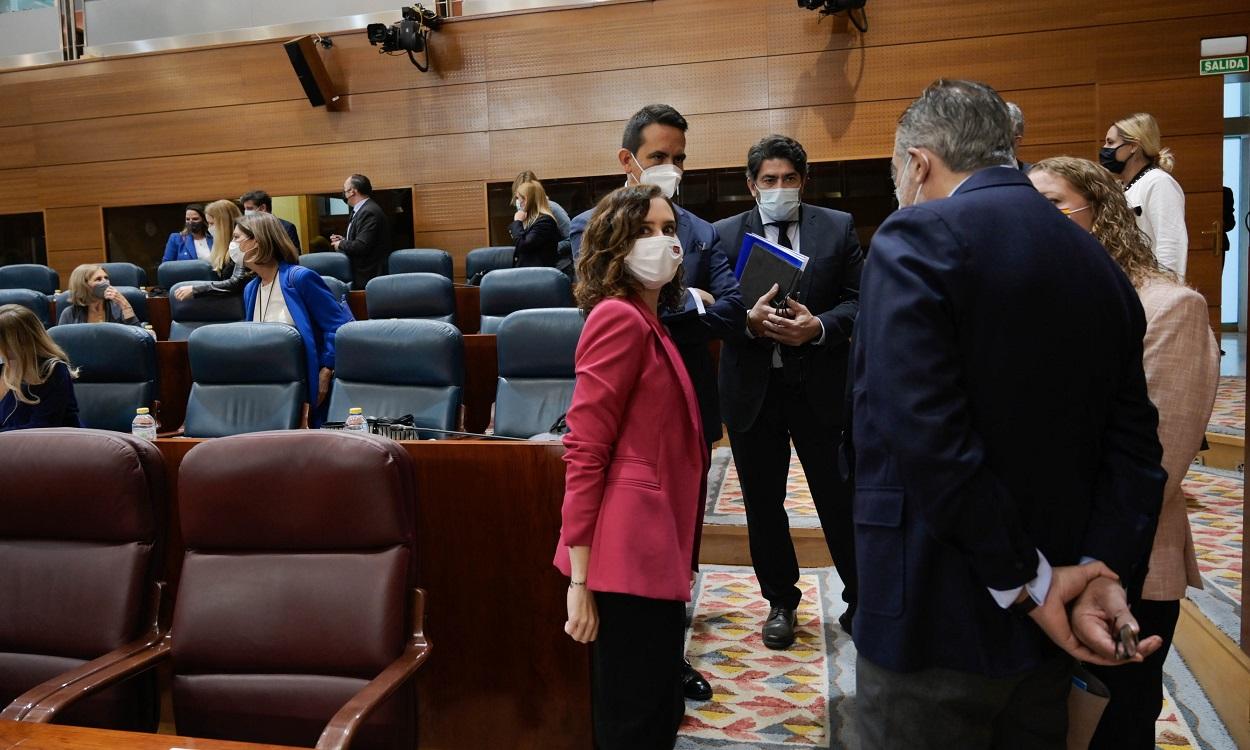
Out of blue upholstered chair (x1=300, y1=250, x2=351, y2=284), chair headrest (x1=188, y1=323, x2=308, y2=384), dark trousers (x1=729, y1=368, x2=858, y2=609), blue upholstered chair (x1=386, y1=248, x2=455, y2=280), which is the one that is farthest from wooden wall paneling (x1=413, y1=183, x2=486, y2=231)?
dark trousers (x1=729, y1=368, x2=858, y2=609)

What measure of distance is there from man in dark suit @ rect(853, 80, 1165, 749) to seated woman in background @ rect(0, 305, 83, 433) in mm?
2889

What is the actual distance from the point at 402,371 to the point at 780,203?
1.50 m

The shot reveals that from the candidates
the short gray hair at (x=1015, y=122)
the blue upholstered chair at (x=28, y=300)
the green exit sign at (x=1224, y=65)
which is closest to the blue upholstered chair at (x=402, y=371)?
the short gray hair at (x=1015, y=122)

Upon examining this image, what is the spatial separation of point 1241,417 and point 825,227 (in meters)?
3.34

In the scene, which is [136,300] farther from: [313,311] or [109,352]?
[313,311]

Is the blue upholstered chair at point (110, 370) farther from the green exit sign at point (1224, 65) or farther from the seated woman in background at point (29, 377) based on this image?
the green exit sign at point (1224, 65)

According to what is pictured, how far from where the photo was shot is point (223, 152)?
8070 millimetres

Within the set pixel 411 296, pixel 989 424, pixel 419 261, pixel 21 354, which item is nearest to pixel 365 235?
pixel 419 261

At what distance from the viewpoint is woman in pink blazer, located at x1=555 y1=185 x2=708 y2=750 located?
4.99 feet

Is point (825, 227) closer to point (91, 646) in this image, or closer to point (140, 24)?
point (91, 646)

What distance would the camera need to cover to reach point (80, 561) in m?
1.75

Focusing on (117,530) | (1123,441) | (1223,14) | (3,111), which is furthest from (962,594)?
(3,111)

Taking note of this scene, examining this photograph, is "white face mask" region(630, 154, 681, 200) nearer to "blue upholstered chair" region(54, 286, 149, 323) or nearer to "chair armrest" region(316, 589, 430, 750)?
"chair armrest" region(316, 589, 430, 750)

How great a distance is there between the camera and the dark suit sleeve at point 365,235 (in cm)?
652
